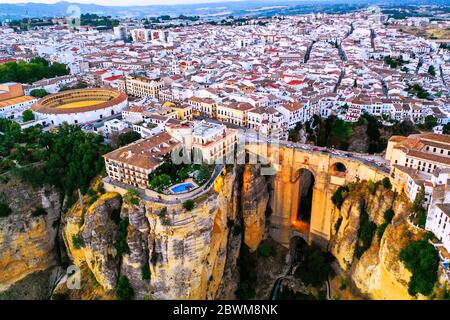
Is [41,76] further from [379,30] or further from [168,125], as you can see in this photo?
[379,30]

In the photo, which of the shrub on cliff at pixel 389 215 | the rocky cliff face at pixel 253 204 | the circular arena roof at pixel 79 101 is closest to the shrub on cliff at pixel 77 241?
the rocky cliff face at pixel 253 204

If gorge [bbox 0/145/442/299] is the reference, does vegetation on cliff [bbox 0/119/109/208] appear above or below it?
above

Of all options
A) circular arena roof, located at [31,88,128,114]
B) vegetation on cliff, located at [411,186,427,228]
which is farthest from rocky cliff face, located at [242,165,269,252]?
circular arena roof, located at [31,88,128,114]

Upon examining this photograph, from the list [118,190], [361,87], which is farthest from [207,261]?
[361,87]

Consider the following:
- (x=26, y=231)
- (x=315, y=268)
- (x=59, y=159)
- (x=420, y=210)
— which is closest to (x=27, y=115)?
(x=59, y=159)

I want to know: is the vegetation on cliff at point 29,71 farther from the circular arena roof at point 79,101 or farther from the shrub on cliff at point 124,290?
the shrub on cliff at point 124,290

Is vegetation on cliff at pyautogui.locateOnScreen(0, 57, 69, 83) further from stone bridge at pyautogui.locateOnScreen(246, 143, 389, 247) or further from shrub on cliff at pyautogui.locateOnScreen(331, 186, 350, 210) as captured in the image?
shrub on cliff at pyautogui.locateOnScreen(331, 186, 350, 210)
